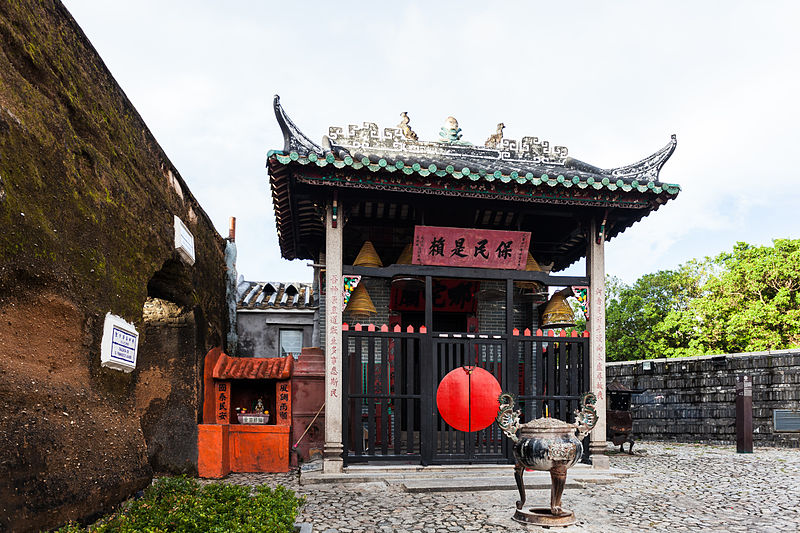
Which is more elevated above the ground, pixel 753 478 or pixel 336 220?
pixel 336 220

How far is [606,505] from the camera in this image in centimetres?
680

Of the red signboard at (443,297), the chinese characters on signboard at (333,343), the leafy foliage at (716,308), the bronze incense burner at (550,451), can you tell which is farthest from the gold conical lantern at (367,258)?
the leafy foliage at (716,308)

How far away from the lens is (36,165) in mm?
4352

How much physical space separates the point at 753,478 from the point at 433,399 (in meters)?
4.92

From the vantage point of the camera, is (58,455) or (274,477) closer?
(58,455)

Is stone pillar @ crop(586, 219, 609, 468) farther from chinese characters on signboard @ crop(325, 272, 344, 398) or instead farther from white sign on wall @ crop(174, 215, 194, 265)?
white sign on wall @ crop(174, 215, 194, 265)

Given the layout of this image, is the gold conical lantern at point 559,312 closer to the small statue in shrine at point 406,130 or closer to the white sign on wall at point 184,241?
the small statue in shrine at point 406,130

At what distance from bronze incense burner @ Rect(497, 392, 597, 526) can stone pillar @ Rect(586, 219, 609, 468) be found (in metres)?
3.17

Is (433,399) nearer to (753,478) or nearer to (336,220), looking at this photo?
(336,220)

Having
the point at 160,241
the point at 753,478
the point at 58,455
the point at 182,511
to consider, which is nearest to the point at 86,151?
the point at 160,241

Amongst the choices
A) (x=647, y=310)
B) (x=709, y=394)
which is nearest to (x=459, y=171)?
(x=709, y=394)

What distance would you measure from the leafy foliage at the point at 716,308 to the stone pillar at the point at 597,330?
45.3 feet

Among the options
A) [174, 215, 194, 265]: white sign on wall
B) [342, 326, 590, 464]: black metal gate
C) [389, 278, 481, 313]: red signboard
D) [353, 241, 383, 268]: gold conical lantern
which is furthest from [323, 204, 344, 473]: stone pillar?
[389, 278, 481, 313]: red signboard

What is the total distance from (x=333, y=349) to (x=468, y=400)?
6.62 feet
